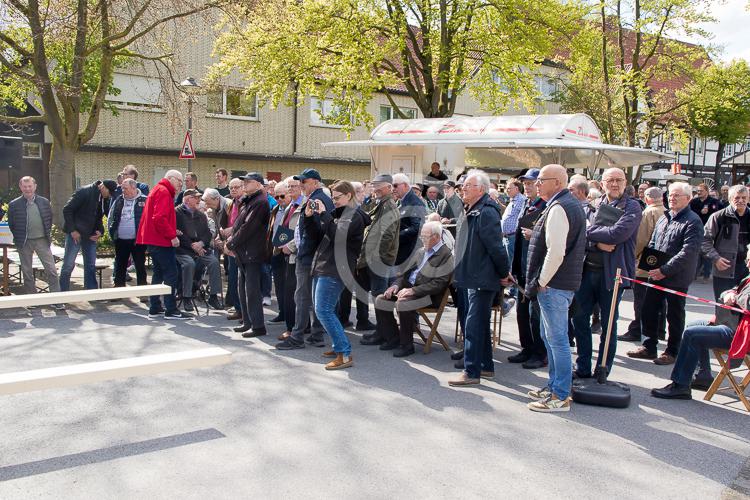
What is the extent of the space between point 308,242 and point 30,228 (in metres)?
4.66

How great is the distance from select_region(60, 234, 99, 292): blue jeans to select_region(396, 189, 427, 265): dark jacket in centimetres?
462

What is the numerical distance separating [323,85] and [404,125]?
341 cm

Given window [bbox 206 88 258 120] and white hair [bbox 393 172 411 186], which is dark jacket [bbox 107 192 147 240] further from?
window [bbox 206 88 258 120]

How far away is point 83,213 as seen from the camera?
947cm

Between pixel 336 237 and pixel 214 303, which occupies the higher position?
pixel 336 237

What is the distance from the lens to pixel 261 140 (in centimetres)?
2644

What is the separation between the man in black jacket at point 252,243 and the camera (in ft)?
25.8

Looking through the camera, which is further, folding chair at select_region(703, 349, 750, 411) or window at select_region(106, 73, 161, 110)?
window at select_region(106, 73, 161, 110)

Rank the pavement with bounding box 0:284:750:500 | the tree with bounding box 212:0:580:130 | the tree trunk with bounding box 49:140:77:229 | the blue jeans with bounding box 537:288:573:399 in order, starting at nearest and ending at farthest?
the pavement with bounding box 0:284:750:500, the blue jeans with bounding box 537:288:573:399, the tree trunk with bounding box 49:140:77:229, the tree with bounding box 212:0:580:130

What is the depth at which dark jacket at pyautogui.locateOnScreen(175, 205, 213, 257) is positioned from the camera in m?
9.49

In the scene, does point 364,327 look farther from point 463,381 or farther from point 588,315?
point 588,315

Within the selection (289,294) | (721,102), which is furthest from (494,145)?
(721,102)

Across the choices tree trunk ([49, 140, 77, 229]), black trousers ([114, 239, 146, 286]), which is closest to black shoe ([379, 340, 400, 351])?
black trousers ([114, 239, 146, 286])

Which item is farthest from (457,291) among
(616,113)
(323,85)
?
(616,113)
